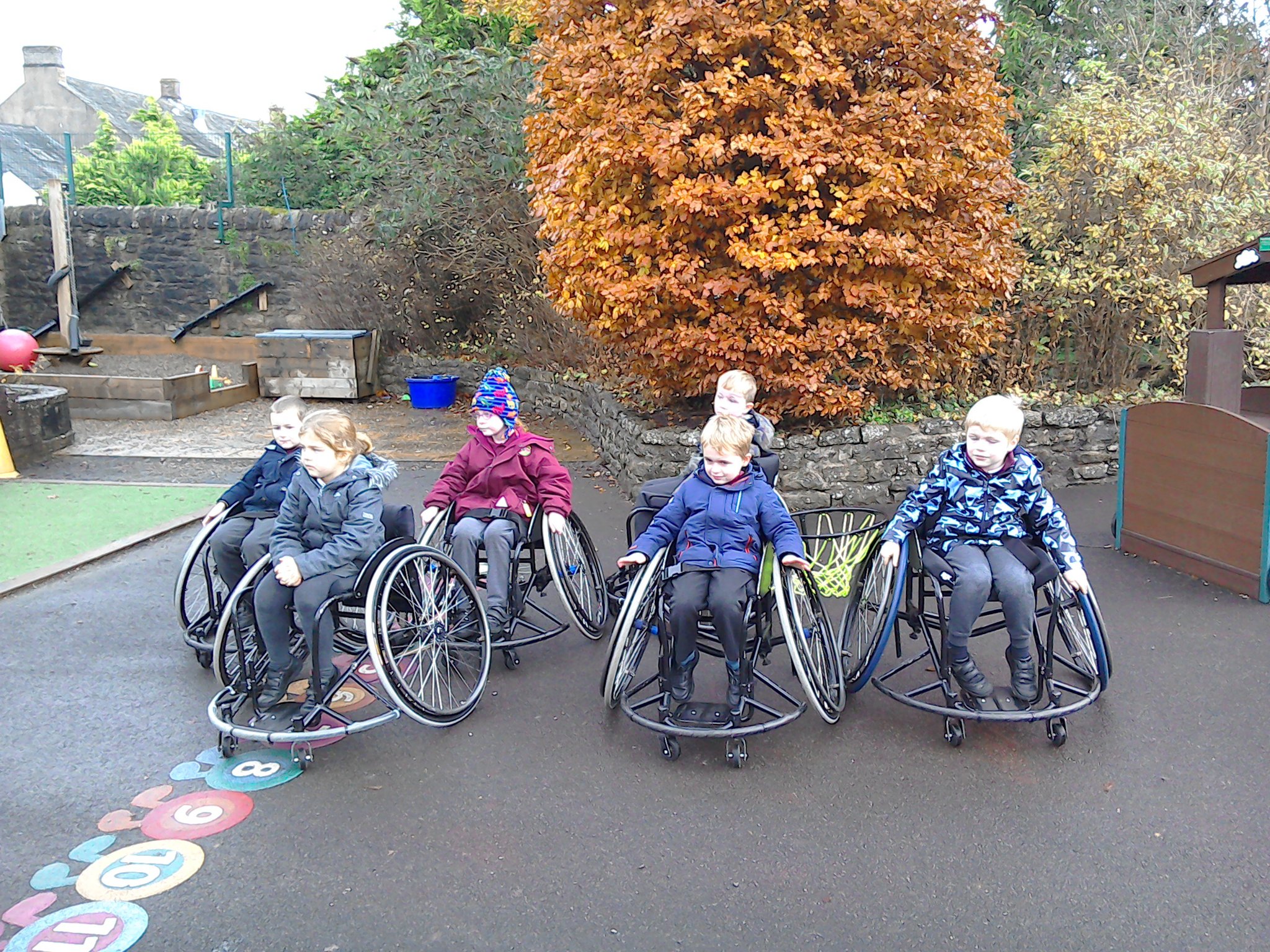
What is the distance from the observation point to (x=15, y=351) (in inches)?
547

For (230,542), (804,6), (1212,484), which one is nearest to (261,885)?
(230,542)

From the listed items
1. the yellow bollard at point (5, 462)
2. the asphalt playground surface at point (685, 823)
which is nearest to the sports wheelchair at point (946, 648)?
the asphalt playground surface at point (685, 823)

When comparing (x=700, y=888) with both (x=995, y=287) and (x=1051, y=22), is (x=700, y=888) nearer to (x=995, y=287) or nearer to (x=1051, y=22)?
(x=995, y=287)

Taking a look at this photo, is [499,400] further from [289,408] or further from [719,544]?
[719,544]

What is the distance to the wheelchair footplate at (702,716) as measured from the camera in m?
3.86

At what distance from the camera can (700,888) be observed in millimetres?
3043

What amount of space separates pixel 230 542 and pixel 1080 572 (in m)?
3.53

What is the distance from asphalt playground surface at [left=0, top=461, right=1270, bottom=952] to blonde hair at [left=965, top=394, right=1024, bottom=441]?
1153 mm

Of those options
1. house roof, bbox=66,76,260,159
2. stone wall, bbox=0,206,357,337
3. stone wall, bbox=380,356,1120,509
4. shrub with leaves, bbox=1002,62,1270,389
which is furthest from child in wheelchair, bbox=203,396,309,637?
house roof, bbox=66,76,260,159

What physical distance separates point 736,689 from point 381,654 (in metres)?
1.30

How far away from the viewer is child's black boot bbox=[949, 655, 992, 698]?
12.8 ft

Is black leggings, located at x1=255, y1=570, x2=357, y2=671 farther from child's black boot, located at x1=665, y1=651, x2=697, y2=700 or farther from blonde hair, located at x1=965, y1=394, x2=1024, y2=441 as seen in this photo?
blonde hair, located at x1=965, y1=394, x2=1024, y2=441

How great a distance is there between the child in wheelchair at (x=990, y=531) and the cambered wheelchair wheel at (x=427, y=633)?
1.76 m

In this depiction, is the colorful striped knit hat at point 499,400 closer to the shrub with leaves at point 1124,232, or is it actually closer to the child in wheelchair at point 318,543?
the child in wheelchair at point 318,543
